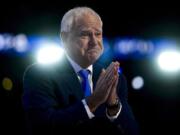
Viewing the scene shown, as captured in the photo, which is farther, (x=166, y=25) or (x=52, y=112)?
(x=166, y=25)

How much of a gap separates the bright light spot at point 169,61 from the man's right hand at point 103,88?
664cm

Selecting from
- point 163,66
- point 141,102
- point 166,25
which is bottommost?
point 141,102

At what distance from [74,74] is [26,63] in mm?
6385

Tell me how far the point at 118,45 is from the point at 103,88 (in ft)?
21.6

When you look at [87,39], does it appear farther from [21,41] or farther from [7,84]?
[7,84]

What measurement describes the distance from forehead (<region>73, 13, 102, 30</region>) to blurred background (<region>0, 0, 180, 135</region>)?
4.92 metres

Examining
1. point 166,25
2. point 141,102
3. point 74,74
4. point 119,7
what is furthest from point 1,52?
point 74,74

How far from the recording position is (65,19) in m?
1.54

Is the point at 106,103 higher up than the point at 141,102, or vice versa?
the point at 106,103

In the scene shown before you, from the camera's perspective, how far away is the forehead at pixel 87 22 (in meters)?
1.47

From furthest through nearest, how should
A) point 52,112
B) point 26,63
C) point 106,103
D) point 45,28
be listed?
point 26,63 → point 45,28 → point 106,103 → point 52,112

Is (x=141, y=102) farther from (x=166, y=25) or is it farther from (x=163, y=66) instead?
(x=166, y=25)

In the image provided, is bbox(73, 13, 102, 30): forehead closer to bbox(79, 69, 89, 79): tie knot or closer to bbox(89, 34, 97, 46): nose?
bbox(89, 34, 97, 46): nose

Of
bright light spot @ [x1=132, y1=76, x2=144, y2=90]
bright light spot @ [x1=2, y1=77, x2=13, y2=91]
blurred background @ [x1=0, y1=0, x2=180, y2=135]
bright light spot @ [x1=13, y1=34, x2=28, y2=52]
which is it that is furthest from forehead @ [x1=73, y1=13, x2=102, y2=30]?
bright light spot @ [x1=132, y1=76, x2=144, y2=90]
